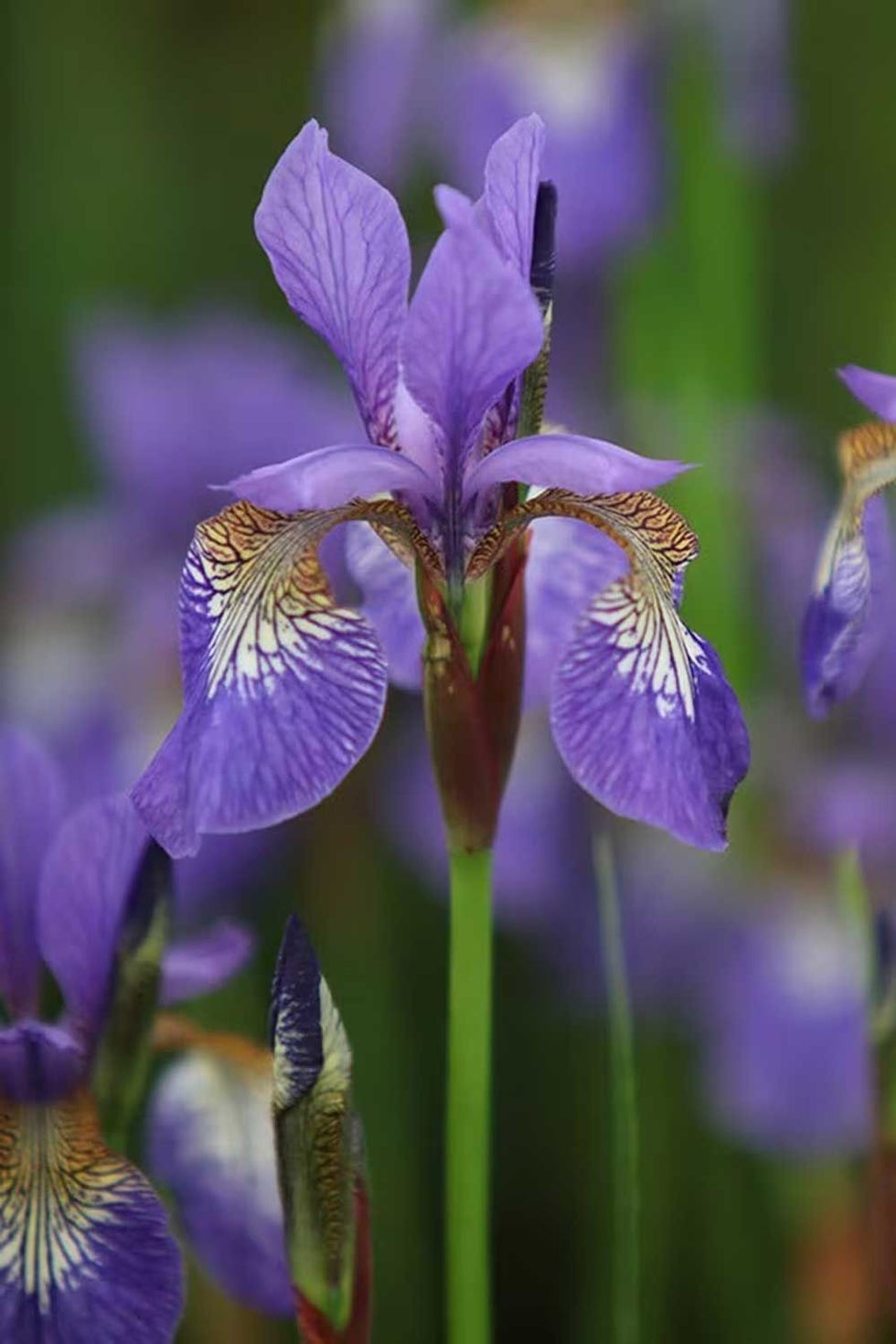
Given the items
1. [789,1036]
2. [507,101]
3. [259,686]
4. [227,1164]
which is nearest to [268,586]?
[259,686]

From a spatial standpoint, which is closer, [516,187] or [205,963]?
[516,187]

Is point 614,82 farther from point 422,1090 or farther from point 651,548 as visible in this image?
point 651,548

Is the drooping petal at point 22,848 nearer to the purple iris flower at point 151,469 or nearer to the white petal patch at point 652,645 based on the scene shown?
the white petal patch at point 652,645

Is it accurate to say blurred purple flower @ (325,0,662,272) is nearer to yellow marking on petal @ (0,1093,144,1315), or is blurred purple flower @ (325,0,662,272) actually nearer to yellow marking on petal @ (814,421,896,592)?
yellow marking on petal @ (814,421,896,592)

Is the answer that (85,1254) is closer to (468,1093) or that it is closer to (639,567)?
(468,1093)

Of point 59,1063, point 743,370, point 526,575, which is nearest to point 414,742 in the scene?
point 743,370

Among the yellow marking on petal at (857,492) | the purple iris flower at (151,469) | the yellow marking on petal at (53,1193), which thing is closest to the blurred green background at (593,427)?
the purple iris flower at (151,469)
